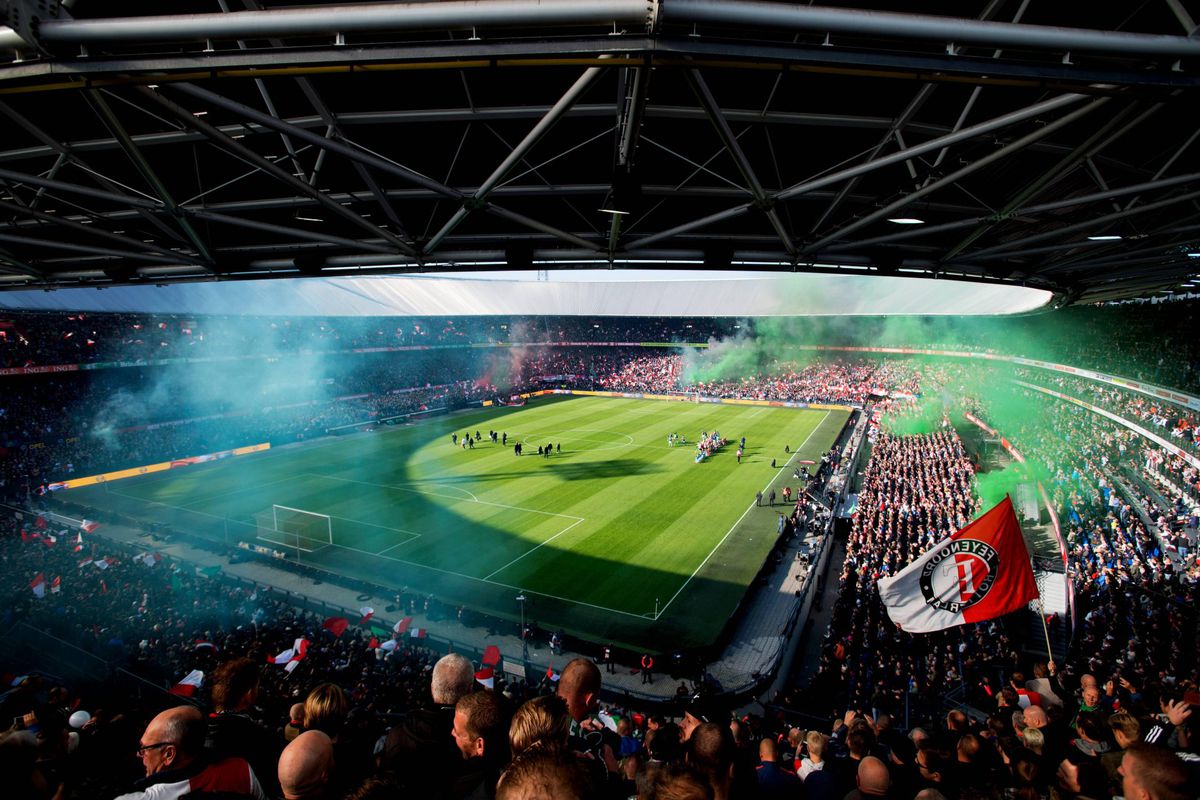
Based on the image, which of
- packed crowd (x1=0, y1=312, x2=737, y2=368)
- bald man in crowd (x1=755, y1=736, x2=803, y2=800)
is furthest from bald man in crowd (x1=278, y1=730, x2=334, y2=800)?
packed crowd (x1=0, y1=312, x2=737, y2=368)

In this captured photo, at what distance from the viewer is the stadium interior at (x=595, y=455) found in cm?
346

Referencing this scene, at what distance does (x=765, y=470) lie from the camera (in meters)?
33.9

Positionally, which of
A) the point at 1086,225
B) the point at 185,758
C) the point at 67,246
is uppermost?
the point at 1086,225

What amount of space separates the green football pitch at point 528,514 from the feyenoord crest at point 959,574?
8850 millimetres

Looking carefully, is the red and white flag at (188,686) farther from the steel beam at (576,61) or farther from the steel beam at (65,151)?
the steel beam at (576,61)

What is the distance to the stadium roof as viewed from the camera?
338 cm

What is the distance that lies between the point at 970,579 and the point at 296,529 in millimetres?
23900

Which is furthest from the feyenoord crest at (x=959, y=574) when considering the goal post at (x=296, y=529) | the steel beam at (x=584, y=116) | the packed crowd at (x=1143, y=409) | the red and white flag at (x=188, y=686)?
the goal post at (x=296, y=529)

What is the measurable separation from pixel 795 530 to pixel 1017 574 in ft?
53.8

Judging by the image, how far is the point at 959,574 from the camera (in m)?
8.95

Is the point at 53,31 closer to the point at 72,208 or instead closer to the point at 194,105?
the point at 194,105

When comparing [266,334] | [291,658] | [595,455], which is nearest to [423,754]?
[291,658]

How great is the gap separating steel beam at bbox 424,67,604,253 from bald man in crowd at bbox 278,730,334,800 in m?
4.14

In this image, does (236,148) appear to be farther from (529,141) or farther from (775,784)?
(775,784)
